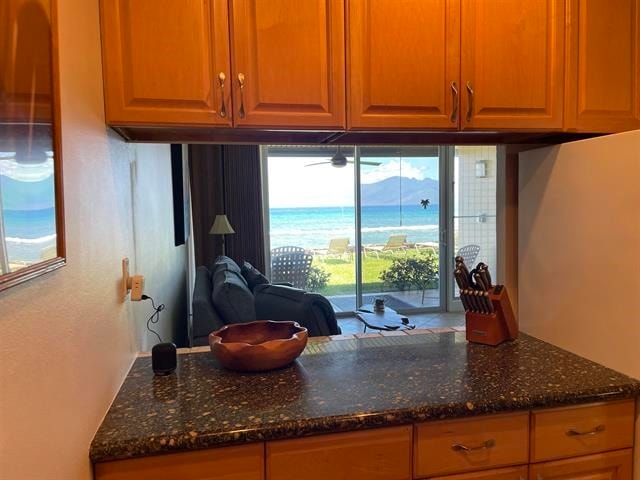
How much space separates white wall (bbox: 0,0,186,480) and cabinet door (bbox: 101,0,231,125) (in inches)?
2.1

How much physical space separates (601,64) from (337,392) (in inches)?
56.6

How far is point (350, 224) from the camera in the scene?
6324mm

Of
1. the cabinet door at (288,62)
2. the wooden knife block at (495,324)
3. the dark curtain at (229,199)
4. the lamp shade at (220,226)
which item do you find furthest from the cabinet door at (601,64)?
the dark curtain at (229,199)

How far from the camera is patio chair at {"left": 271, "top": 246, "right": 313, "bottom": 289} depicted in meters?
6.05

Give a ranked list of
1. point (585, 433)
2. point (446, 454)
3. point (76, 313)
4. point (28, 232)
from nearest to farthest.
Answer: point (28, 232) < point (76, 313) < point (446, 454) < point (585, 433)

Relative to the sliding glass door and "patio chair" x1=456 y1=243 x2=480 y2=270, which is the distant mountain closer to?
the sliding glass door

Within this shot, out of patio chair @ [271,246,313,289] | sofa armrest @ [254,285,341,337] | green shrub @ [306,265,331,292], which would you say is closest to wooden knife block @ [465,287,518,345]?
sofa armrest @ [254,285,341,337]

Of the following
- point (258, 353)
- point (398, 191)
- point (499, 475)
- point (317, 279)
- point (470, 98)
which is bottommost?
point (317, 279)

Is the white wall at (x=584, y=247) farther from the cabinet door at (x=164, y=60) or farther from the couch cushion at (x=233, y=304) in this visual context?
the couch cushion at (x=233, y=304)

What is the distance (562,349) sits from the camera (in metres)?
1.74

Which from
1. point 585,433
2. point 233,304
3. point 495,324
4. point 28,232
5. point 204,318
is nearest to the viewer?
point 28,232

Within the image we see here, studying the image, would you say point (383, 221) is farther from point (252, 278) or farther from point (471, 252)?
point (252, 278)

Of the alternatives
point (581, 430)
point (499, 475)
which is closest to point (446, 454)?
point (499, 475)

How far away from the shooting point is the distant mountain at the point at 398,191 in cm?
631
